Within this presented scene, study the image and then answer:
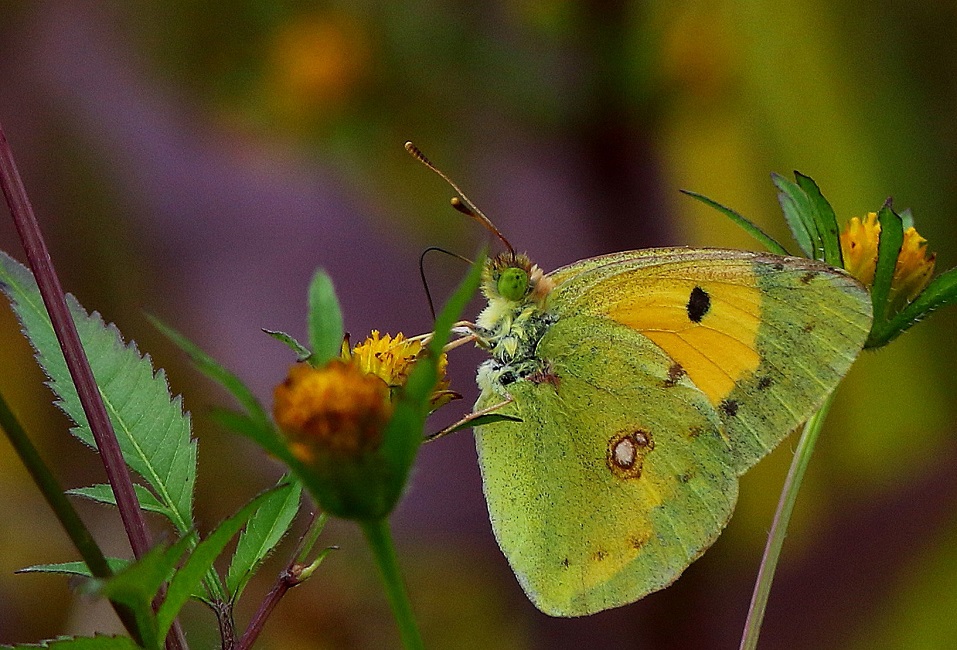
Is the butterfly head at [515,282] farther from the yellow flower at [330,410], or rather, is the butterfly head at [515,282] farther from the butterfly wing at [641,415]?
the yellow flower at [330,410]

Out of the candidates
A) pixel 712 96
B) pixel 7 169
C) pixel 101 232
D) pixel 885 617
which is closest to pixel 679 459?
pixel 7 169

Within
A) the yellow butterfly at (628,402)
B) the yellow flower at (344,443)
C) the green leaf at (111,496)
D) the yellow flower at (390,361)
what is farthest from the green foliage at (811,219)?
the green leaf at (111,496)

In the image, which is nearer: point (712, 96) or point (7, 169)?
point (7, 169)

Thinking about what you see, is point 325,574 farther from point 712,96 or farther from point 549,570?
point 712,96

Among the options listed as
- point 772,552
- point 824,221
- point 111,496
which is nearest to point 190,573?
point 111,496

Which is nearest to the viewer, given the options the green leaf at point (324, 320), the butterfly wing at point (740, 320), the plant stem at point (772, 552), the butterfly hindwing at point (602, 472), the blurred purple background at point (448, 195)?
the green leaf at point (324, 320)

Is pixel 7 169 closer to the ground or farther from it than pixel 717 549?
farther from it

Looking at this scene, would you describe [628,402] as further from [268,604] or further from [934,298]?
[268,604]
